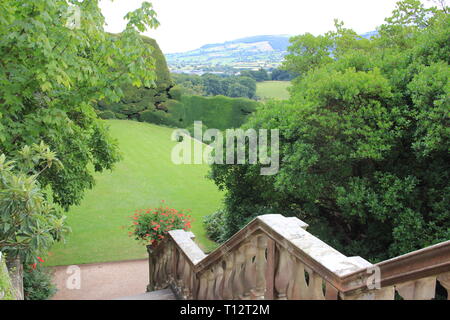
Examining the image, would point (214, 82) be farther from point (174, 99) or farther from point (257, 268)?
point (257, 268)

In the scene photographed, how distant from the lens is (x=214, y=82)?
153 ft

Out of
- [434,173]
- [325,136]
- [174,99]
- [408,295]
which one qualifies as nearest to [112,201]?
[325,136]

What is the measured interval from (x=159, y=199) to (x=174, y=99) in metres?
20.1

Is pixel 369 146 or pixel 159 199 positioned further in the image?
pixel 159 199

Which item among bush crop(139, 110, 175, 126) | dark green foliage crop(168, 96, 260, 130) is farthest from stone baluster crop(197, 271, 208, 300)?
bush crop(139, 110, 175, 126)

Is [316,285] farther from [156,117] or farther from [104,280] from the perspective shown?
[156,117]

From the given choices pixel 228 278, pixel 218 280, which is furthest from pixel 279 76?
pixel 228 278

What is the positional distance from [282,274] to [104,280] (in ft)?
28.2

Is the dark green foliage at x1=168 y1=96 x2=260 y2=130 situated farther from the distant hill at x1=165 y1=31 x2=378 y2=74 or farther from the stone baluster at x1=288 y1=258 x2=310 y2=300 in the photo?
the stone baluster at x1=288 y1=258 x2=310 y2=300

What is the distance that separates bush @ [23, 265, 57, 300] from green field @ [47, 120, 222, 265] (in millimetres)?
972

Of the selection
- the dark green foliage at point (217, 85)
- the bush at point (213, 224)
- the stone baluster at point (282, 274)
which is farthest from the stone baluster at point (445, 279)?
the dark green foliage at point (217, 85)

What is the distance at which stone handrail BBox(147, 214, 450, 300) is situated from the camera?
5.91 ft

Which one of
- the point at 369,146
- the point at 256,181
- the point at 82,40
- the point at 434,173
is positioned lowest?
the point at 256,181
